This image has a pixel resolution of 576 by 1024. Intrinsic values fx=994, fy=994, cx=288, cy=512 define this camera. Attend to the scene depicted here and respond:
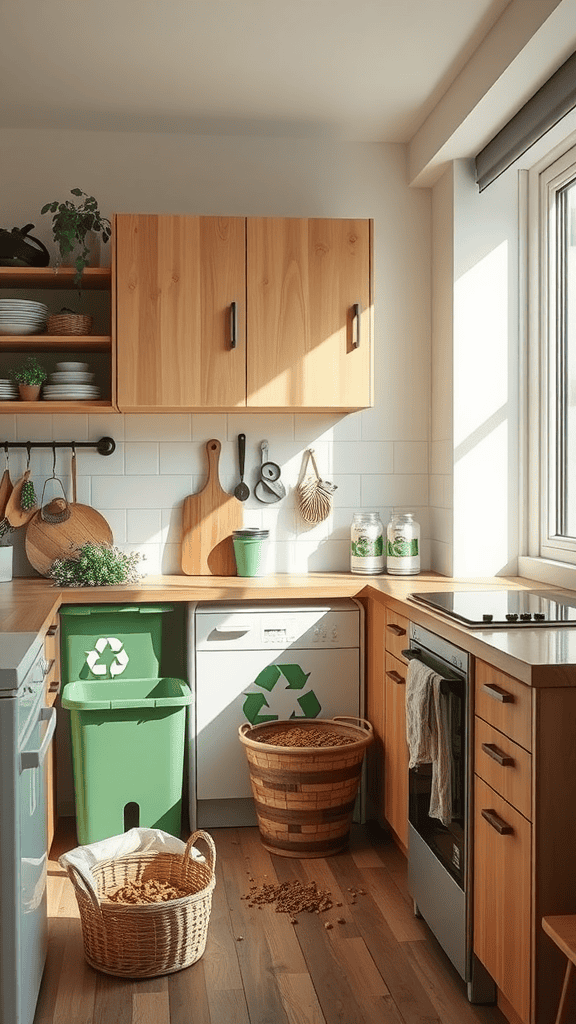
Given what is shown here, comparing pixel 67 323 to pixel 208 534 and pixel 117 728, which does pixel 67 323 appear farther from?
pixel 117 728

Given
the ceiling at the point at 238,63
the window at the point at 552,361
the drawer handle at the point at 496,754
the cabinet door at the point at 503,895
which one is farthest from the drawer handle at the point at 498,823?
the ceiling at the point at 238,63

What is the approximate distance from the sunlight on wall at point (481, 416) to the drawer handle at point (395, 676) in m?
0.73

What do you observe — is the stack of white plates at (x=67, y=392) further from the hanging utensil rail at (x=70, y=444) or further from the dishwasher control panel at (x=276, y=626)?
the dishwasher control panel at (x=276, y=626)

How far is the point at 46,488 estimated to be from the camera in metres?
3.98

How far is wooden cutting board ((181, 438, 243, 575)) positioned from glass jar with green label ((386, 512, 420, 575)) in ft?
2.10

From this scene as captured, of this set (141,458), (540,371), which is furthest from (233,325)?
(540,371)

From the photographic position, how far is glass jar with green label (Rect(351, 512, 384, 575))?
394 cm

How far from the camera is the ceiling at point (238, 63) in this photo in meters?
3.02

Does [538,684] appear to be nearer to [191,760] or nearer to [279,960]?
[279,960]

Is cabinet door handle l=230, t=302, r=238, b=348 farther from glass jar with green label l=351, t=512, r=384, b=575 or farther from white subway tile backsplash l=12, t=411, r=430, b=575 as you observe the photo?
glass jar with green label l=351, t=512, r=384, b=575

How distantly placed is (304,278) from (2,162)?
1303 millimetres

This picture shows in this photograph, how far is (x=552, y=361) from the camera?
3.71 meters

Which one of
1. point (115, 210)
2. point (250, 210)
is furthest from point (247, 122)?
point (115, 210)

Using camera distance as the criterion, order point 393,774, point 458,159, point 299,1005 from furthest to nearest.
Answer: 1. point 458,159
2. point 393,774
3. point 299,1005
